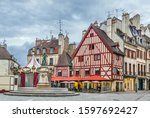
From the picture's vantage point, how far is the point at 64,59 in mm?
47344

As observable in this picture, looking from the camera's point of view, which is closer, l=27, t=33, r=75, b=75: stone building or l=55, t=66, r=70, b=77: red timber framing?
l=55, t=66, r=70, b=77: red timber framing

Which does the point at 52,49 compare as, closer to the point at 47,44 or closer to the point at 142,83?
the point at 47,44

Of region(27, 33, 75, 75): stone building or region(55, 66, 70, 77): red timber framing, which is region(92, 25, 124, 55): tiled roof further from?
region(27, 33, 75, 75): stone building

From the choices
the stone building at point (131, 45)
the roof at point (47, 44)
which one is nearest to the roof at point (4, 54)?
the roof at point (47, 44)

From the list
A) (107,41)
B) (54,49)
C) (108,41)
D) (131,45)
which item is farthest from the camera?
(54,49)

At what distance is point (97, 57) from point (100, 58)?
1.93 ft

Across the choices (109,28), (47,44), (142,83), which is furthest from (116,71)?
(47,44)

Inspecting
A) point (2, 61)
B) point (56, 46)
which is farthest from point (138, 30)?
point (2, 61)

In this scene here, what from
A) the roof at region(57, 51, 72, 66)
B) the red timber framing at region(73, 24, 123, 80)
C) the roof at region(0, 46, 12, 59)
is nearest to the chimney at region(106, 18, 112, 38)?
the red timber framing at region(73, 24, 123, 80)

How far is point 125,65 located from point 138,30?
8436 millimetres

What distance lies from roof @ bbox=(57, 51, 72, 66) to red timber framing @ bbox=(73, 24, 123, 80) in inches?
114

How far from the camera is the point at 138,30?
1903 inches

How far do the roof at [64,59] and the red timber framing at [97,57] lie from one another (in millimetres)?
2887

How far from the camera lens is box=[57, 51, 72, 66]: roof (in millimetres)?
46531
